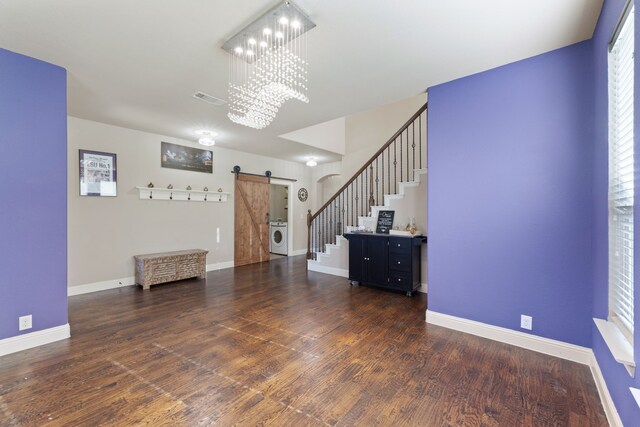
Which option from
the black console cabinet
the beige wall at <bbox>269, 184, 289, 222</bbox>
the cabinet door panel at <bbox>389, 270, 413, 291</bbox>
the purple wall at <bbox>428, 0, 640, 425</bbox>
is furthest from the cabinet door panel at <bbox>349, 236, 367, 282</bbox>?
the beige wall at <bbox>269, 184, 289, 222</bbox>

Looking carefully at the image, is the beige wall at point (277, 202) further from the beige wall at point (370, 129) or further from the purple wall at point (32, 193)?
the purple wall at point (32, 193)

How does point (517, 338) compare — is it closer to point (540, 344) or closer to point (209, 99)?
point (540, 344)

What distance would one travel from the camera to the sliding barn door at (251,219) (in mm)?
6902

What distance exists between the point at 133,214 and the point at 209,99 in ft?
9.23

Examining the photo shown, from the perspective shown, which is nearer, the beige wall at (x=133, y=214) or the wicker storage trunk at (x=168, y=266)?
the beige wall at (x=133, y=214)

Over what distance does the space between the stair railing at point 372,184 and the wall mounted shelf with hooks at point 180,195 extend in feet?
7.11

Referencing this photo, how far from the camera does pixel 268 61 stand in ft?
9.09

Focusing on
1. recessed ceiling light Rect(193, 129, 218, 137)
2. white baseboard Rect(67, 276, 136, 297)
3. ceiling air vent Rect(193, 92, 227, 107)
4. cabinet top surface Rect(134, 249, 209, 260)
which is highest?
ceiling air vent Rect(193, 92, 227, 107)

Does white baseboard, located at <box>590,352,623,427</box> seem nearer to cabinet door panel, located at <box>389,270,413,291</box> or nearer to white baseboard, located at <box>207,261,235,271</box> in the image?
cabinet door panel, located at <box>389,270,413,291</box>

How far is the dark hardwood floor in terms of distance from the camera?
72.4 inches

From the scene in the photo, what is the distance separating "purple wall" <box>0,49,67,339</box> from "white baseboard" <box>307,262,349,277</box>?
4169 mm

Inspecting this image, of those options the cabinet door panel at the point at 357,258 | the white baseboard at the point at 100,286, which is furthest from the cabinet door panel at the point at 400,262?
the white baseboard at the point at 100,286

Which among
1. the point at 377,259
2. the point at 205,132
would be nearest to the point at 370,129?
the point at 377,259

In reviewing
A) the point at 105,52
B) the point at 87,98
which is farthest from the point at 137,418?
the point at 87,98
